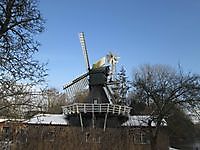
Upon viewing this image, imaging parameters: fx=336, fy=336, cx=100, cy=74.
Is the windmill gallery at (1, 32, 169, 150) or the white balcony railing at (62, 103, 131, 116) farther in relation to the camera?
the white balcony railing at (62, 103, 131, 116)

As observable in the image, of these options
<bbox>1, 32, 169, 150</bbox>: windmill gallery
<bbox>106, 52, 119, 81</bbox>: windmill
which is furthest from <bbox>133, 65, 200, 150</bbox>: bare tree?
<bbox>106, 52, 119, 81</bbox>: windmill

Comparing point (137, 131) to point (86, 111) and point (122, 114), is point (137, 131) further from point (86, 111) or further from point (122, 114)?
point (86, 111)

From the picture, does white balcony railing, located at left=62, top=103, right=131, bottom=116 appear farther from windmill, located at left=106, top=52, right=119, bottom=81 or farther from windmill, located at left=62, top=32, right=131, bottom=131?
windmill, located at left=106, top=52, right=119, bottom=81

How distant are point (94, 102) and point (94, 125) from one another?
12.7ft

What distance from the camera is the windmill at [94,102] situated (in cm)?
3853

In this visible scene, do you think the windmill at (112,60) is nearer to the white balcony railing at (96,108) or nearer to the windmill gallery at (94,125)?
the windmill gallery at (94,125)

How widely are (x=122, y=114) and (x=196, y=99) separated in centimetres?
1544

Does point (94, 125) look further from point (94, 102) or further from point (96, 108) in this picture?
point (94, 102)

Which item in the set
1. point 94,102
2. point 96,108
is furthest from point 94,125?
point 94,102

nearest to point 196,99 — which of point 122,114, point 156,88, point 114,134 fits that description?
point 156,88

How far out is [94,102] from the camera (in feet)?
135

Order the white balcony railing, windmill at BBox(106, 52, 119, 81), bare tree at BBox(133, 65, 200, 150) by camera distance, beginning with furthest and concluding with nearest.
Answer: windmill at BBox(106, 52, 119, 81) < the white balcony railing < bare tree at BBox(133, 65, 200, 150)

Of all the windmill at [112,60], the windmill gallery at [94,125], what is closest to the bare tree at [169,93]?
the windmill gallery at [94,125]

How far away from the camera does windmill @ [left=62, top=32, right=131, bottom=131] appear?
126 ft
